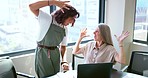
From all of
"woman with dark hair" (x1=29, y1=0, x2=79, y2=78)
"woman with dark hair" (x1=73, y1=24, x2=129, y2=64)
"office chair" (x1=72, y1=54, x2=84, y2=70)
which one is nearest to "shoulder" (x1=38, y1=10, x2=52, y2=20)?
"woman with dark hair" (x1=29, y1=0, x2=79, y2=78)

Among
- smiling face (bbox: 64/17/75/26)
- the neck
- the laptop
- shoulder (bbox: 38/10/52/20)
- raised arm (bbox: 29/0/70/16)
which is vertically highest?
raised arm (bbox: 29/0/70/16)

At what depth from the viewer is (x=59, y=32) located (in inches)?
90.9

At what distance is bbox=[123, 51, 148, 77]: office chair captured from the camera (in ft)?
8.12

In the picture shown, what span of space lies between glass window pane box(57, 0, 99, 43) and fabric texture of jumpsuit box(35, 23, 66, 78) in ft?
3.46

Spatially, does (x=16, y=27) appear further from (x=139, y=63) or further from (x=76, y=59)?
(x=139, y=63)

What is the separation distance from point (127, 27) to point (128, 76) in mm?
1464

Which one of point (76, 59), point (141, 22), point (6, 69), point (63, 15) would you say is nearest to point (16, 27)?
point (6, 69)

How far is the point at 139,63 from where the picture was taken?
8.34ft

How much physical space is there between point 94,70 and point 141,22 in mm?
2173

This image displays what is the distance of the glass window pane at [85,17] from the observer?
137 inches

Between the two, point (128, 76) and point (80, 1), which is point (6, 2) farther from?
point (128, 76)

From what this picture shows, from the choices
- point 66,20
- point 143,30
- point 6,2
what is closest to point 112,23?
point 143,30

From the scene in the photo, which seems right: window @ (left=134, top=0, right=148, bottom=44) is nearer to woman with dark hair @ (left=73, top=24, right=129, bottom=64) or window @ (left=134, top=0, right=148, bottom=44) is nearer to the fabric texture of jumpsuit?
woman with dark hair @ (left=73, top=24, right=129, bottom=64)

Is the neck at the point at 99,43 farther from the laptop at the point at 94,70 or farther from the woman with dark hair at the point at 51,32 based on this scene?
the laptop at the point at 94,70
